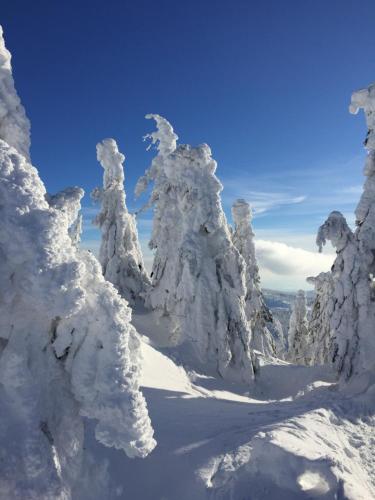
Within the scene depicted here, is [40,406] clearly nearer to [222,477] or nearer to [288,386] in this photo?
[222,477]

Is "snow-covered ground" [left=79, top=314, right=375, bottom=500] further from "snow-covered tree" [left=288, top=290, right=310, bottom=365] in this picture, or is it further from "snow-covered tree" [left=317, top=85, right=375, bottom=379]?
"snow-covered tree" [left=288, top=290, right=310, bottom=365]

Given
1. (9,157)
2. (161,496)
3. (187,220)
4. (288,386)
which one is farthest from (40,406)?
(288,386)

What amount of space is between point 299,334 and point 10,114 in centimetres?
3633

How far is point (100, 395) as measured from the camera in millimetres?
6324

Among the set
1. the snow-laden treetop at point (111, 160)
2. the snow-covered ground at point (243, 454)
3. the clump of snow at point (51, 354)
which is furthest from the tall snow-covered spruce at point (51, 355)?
the snow-laden treetop at point (111, 160)

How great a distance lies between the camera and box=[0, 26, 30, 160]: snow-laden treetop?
8383 millimetres

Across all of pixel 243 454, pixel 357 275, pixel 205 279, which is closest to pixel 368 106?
pixel 357 275

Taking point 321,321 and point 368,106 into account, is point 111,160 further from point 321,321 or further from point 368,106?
point 321,321

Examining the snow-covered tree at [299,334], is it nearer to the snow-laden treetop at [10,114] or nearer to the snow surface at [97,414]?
the snow surface at [97,414]

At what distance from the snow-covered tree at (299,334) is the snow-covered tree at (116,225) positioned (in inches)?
710

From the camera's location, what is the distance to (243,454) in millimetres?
8930

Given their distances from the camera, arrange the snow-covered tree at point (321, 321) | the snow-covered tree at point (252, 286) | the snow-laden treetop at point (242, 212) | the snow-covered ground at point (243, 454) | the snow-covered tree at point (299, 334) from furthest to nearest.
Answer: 1. the snow-covered tree at point (299, 334)
2. the snow-laden treetop at point (242, 212)
3. the snow-covered tree at point (252, 286)
4. the snow-covered tree at point (321, 321)
5. the snow-covered ground at point (243, 454)

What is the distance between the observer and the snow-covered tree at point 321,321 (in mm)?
28039

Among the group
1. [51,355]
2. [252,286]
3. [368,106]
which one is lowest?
[51,355]
